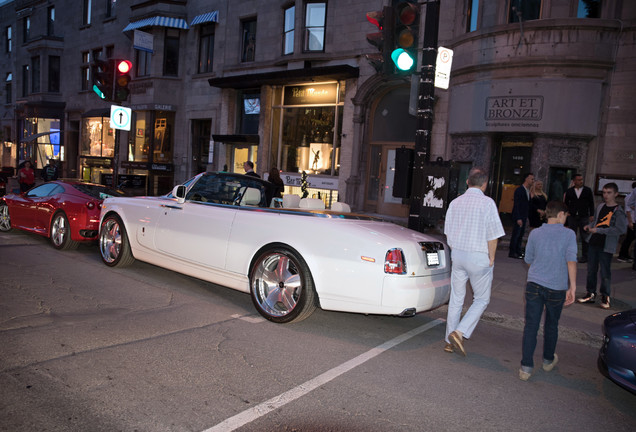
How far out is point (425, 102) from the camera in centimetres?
656

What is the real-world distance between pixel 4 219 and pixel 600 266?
11.4 m

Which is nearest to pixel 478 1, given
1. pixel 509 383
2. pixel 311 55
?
pixel 311 55

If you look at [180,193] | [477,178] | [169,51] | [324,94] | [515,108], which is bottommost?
[180,193]

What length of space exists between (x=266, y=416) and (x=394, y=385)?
1.16 metres

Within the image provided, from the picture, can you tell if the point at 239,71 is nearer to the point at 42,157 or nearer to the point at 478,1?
the point at 478,1

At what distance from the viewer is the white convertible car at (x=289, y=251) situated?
185 inches

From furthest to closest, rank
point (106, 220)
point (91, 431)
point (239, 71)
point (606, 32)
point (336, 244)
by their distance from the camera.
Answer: point (239, 71)
point (606, 32)
point (106, 220)
point (336, 244)
point (91, 431)

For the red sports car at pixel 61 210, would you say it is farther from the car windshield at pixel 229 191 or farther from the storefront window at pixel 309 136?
the storefront window at pixel 309 136

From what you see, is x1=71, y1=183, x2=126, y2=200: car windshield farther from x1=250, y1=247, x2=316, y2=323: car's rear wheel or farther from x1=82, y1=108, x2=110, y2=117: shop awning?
x1=82, y1=108, x2=110, y2=117: shop awning

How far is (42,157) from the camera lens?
32.2 metres

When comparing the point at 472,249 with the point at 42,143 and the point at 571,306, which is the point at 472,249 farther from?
the point at 42,143

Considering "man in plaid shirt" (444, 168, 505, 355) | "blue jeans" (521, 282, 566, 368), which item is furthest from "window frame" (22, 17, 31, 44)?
"blue jeans" (521, 282, 566, 368)

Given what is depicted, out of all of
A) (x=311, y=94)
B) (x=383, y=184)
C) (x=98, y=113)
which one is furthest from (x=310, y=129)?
(x=98, y=113)

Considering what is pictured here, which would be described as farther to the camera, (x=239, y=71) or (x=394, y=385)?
(x=239, y=71)
